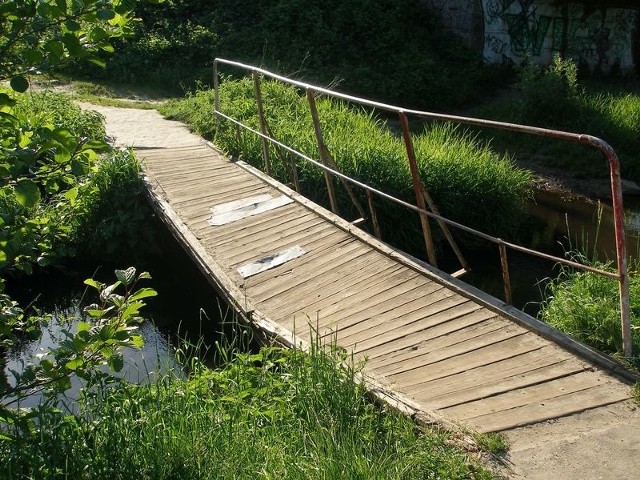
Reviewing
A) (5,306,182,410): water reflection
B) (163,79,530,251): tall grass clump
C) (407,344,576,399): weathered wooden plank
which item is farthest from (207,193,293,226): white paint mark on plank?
(407,344,576,399): weathered wooden plank

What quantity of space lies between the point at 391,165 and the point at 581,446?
5.58 m

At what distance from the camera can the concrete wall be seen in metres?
16.3

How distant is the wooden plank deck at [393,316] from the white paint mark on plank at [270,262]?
6cm

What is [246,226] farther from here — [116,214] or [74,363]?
[74,363]

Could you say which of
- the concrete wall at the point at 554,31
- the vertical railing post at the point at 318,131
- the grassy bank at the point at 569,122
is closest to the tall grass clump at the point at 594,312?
the vertical railing post at the point at 318,131

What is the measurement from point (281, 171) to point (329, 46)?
26.9 feet

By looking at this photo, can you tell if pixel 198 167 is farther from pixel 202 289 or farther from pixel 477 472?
pixel 477 472

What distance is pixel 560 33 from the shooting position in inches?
657

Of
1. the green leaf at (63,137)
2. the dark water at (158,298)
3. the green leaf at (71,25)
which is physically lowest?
the dark water at (158,298)

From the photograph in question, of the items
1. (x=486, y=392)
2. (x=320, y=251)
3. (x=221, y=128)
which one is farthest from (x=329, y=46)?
(x=486, y=392)

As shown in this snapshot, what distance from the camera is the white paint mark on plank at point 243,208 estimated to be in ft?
24.9

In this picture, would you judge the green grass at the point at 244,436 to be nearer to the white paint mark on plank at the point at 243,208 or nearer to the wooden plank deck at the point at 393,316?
the wooden plank deck at the point at 393,316

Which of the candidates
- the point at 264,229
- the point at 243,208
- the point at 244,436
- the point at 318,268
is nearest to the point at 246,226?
the point at 264,229

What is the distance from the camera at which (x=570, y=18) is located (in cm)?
1659
